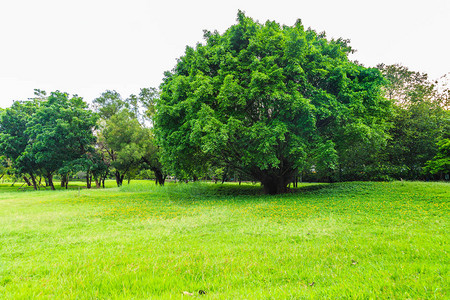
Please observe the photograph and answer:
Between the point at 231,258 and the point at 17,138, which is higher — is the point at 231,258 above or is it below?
below

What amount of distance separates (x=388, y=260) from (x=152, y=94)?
3605 cm

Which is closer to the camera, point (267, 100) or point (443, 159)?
point (267, 100)

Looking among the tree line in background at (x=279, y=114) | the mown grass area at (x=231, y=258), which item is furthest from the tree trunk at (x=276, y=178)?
the mown grass area at (x=231, y=258)

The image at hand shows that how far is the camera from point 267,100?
1366 cm

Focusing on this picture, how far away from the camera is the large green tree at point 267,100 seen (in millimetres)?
12914

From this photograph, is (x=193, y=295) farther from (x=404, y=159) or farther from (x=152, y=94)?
(x=152, y=94)

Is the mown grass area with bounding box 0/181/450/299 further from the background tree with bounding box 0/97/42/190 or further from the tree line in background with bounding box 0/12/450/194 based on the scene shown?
the background tree with bounding box 0/97/42/190

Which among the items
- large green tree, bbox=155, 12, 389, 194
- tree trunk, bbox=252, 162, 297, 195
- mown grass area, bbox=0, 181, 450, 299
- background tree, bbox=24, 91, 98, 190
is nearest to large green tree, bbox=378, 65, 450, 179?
large green tree, bbox=155, 12, 389, 194

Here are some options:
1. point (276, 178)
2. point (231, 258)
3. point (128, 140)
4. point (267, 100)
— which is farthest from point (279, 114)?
point (128, 140)

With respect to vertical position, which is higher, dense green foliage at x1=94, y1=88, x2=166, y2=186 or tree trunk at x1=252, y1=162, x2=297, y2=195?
dense green foliage at x1=94, y1=88, x2=166, y2=186

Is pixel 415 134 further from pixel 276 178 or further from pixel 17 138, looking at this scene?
pixel 17 138

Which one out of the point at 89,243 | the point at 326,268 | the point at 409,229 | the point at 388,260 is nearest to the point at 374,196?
the point at 409,229

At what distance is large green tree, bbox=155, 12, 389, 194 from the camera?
12.9 m

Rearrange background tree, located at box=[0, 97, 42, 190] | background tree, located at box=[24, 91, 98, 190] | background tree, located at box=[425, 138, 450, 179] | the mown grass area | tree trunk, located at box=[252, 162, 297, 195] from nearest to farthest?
1. the mown grass area
2. tree trunk, located at box=[252, 162, 297, 195]
3. background tree, located at box=[425, 138, 450, 179]
4. background tree, located at box=[24, 91, 98, 190]
5. background tree, located at box=[0, 97, 42, 190]
